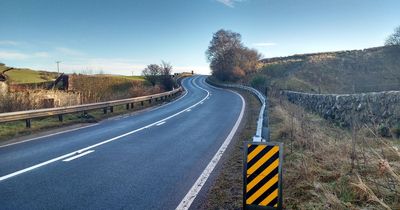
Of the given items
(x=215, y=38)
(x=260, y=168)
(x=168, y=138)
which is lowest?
(x=168, y=138)

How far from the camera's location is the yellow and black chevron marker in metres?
4.92

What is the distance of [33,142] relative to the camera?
435 inches

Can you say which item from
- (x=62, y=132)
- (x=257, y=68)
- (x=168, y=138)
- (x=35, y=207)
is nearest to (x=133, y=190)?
(x=35, y=207)

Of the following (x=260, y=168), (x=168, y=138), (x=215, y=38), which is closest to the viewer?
(x=260, y=168)

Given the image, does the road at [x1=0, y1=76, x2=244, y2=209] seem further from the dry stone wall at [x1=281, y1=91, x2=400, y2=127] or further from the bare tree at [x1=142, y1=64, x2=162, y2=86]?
the bare tree at [x1=142, y1=64, x2=162, y2=86]

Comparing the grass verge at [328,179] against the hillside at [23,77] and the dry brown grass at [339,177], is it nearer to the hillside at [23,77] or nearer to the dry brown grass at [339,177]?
the dry brown grass at [339,177]

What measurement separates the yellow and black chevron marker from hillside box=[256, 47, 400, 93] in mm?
38930

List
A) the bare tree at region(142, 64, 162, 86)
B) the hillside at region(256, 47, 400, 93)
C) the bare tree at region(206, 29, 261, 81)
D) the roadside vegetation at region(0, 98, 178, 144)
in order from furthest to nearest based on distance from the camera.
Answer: the bare tree at region(206, 29, 261, 81)
the bare tree at region(142, 64, 162, 86)
the hillside at region(256, 47, 400, 93)
the roadside vegetation at region(0, 98, 178, 144)

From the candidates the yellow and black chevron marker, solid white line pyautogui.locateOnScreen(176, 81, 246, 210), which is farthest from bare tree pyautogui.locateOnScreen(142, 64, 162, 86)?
the yellow and black chevron marker

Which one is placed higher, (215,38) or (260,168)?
(215,38)

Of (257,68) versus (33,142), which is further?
(257,68)

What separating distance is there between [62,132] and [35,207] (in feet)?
28.5

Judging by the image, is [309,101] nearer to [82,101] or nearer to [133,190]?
[82,101]

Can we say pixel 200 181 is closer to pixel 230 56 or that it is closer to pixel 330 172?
pixel 330 172
